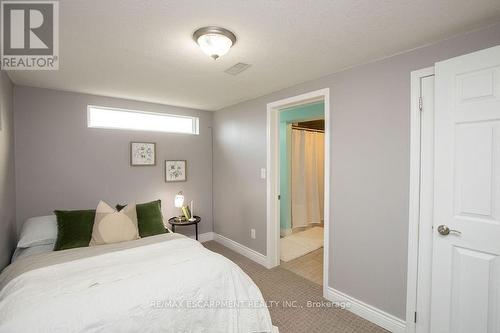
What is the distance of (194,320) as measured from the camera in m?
1.56

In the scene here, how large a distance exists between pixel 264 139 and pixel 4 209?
2741 millimetres

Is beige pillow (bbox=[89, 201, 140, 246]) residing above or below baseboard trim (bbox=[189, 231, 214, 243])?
above

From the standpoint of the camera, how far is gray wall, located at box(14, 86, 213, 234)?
2713 mm

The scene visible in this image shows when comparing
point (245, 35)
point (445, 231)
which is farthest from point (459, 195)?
point (245, 35)

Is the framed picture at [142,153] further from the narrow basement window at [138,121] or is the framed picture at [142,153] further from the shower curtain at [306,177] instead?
the shower curtain at [306,177]

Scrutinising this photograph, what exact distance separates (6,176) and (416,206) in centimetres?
364

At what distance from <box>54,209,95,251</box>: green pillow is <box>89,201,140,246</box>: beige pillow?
6 centimetres

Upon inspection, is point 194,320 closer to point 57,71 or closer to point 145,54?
point 145,54

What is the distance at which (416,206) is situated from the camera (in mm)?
1831

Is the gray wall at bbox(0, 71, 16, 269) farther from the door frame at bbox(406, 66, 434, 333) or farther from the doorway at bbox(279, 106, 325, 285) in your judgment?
the door frame at bbox(406, 66, 434, 333)

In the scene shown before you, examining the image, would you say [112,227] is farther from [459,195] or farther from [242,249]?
[459,195]

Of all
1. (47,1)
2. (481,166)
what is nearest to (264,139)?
(481,166)

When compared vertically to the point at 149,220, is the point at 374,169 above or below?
above

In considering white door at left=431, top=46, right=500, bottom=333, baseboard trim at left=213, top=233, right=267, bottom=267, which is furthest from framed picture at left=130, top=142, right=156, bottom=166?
white door at left=431, top=46, right=500, bottom=333
